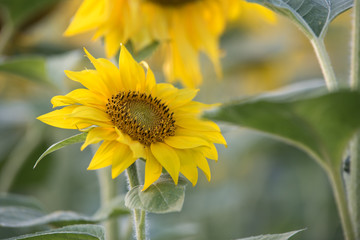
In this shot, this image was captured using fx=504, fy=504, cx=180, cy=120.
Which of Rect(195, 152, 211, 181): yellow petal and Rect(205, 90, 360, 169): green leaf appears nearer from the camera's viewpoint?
Rect(205, 90, 360, 169): green leaf

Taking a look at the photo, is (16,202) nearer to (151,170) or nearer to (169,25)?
(151,170)

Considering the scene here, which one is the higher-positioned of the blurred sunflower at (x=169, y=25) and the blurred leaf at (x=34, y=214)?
the blurred sunflower at (x=169, y=25)

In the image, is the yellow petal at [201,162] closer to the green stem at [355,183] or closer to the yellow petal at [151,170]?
the yellow petal at [151,170]

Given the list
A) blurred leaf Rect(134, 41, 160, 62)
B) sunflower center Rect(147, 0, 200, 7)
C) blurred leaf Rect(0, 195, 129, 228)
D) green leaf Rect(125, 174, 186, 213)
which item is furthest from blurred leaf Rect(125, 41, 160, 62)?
green leaf Rect(125, 174, 186, 213)

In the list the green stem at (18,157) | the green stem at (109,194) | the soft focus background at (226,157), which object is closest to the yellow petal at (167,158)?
the green stem at (109,194)

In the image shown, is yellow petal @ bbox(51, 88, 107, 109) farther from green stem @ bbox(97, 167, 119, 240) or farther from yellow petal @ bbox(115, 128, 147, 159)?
green stem @ bbox(97, 167, 119, 240)

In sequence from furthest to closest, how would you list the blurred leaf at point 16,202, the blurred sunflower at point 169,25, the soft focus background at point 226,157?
the soft focus background at point 226,157 → the blurred sunflower at point 169,25 → the blurred leaf at point 16,202

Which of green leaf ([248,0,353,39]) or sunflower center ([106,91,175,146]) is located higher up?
green leaf ([248,0,353,39])

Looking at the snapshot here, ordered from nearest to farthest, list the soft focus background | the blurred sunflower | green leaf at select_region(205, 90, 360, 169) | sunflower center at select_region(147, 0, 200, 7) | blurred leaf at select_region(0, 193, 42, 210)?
green leaf at select_region(205, 90, 360, 169)
blurred leaf at select_region(0, 193, 42, 210)
the blurred sunflower
sunflower center at select_region(147, 0, 200, 7)
the soft focus background
